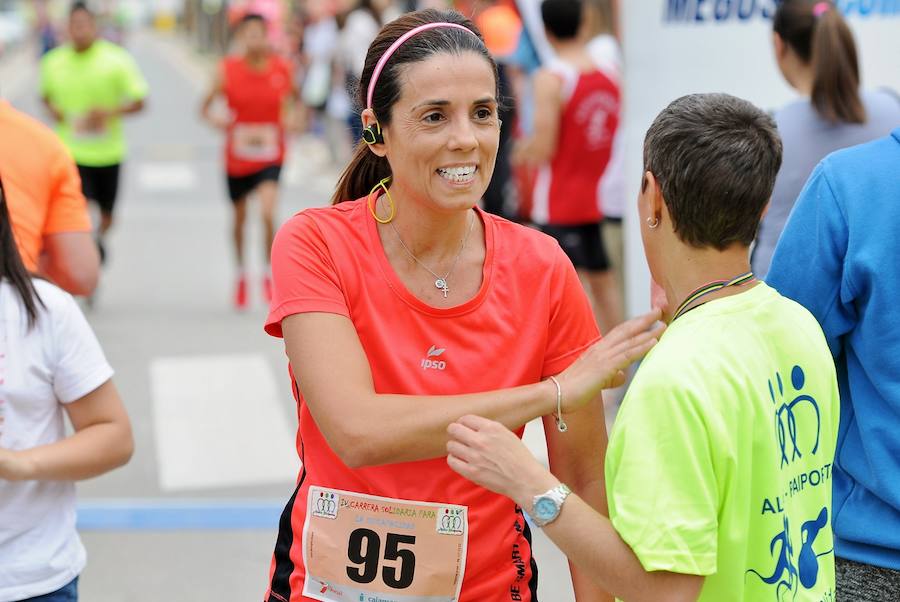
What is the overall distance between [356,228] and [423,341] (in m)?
0.26

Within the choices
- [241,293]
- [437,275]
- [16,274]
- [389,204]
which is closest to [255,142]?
[241,293]

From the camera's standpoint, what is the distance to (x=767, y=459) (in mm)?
1977

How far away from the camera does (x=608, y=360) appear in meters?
2.21

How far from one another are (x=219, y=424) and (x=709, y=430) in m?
5.74

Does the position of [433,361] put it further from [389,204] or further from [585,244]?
[585,244]

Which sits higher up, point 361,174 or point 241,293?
point 361,174

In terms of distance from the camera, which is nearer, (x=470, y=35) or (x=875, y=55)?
(x=470, y=35)

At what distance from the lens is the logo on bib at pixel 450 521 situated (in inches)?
93.2

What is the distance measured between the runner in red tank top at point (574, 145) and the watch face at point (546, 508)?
548 cm

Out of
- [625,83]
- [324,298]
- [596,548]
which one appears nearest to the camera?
[596,548]

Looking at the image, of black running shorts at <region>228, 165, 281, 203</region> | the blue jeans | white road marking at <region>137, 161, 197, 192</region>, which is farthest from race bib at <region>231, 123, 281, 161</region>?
white road marking at <region>137, 161, 197, 192</region>

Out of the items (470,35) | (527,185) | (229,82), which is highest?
(470,35)

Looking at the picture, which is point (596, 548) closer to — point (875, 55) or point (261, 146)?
point (875, 55)

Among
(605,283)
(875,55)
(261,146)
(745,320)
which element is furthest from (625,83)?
(745,320)
